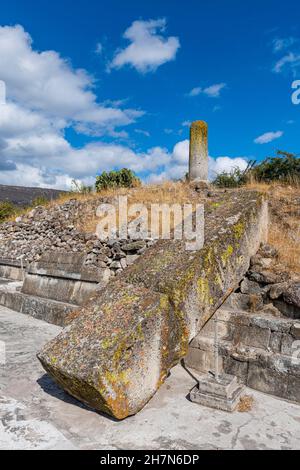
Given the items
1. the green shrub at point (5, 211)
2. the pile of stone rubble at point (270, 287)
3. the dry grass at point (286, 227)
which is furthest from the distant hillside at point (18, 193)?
the pile of stone rubble at point (270, 287)

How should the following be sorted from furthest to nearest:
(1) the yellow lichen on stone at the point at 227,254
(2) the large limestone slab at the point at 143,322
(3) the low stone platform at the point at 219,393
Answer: (1) the yellow lichen on stone at the point at 227,254, (3) the low stone platform at the point at 219,393, (2) the large limestone slab at the point at 143,322

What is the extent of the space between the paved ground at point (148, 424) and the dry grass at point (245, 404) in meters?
0.05

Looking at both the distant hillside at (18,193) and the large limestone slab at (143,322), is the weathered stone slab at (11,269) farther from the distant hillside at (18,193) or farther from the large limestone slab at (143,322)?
the distant hillside at (18,193)

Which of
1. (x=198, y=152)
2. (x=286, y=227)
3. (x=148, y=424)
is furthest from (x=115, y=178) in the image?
(x=148, y=424)

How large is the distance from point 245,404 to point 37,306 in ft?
13.3

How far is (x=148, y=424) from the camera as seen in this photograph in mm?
2568

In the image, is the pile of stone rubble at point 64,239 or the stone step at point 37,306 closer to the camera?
the stone step at point 37,306

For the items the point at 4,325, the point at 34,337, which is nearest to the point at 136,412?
the point at 34,337

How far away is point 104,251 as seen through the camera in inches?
246

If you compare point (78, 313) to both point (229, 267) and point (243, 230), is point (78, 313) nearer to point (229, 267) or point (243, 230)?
point (229, 267)

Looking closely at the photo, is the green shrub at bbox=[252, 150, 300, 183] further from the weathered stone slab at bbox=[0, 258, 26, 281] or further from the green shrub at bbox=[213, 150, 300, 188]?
the weathered stone slab at bbox=[0, 258, 26, 281]

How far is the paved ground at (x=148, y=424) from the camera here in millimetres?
2352

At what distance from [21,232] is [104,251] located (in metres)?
5.82

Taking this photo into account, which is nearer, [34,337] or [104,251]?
[34,337]
